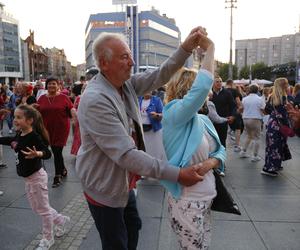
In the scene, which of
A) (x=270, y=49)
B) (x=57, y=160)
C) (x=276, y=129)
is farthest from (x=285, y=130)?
(x=270, y=49)

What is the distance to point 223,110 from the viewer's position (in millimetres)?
6941

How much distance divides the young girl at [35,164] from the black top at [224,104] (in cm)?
424

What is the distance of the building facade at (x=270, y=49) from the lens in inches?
4496

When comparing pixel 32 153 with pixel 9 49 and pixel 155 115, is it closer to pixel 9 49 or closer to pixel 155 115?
pixel 155 115

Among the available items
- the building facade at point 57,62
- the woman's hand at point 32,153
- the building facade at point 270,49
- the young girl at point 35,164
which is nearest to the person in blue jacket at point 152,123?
the young girl at point 35,164

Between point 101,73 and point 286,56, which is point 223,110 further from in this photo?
point 286,56

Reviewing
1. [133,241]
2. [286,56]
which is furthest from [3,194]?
[286,56]

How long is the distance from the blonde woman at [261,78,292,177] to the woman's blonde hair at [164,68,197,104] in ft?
13.9

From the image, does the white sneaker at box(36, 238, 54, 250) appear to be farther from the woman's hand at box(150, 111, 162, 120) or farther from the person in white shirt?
the person in white shirt

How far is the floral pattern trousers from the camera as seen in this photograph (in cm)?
221

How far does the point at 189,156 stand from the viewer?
83.1 inches

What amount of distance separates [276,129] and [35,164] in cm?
467

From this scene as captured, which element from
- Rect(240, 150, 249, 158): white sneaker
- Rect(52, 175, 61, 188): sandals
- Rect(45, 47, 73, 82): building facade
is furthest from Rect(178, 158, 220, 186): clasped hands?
Rect(45, 47, 73, 82): building facade

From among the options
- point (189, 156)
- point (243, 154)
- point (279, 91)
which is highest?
point (279, 91)
